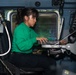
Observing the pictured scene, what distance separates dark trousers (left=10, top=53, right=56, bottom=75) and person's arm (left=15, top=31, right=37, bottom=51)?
0.10 metres

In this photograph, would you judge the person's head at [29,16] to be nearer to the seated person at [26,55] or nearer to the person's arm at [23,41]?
the seated person at [26,55]

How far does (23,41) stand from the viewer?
3377 millimetres

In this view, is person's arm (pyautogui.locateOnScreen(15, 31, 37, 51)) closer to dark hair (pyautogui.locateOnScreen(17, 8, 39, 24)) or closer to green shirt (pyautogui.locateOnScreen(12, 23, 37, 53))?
green shirt (pyautogui.locateOnScreen(12, 23, 37, 53))

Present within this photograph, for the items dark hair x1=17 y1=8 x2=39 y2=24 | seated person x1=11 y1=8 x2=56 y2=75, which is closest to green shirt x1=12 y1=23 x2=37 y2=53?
seated person x1=11 y1=8 x2=56 y2=75

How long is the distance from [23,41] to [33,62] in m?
0.27

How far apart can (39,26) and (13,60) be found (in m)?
0.97

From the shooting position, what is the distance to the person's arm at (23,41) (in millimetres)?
3365

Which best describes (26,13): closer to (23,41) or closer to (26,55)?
(23,41)

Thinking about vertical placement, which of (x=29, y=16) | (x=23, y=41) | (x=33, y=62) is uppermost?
(x=29, y=16)

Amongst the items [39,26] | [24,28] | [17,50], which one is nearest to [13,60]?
[17,50]

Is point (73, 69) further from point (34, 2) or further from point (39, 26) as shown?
point (34, 2)

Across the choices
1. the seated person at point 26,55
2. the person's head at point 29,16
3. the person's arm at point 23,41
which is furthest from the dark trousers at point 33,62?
the person's head at point 29,16

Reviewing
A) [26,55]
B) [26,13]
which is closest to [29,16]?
[26,13]

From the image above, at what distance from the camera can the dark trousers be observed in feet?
11.2
